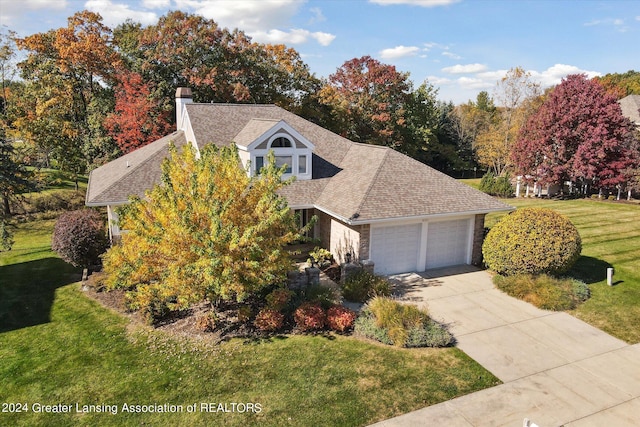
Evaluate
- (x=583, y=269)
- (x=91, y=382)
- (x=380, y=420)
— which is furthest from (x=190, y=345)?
(x=583, y=269)

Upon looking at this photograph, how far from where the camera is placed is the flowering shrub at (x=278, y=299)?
1307cm

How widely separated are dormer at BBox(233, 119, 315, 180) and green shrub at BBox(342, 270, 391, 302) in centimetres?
615

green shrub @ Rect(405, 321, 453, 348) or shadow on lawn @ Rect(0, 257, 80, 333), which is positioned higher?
green shrub @ Rect(405, 321, 453, 348)

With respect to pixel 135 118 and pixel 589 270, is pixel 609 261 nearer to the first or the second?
pixel 589 270

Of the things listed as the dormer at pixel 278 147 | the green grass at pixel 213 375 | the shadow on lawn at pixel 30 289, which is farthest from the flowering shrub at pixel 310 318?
the shadow on lawn at pixel 30 289

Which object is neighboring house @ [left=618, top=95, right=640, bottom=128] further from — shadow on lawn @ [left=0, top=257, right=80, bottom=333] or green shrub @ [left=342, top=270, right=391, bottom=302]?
shadow on lawn @ [left=0, top=257, right=80, bottom=333]

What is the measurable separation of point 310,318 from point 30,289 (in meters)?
12.0

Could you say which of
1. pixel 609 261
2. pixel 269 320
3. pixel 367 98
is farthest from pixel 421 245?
pixel 367 98

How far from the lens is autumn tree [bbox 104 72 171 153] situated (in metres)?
29.5

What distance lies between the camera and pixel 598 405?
9641 millimetres

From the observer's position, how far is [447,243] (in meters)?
18.5

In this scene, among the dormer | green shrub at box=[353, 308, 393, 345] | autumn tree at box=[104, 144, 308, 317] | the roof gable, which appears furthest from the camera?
the dormer

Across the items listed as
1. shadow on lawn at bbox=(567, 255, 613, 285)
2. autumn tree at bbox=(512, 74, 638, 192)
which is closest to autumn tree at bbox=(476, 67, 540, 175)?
autumn tree at bbox=(512, 74, 638, 192)

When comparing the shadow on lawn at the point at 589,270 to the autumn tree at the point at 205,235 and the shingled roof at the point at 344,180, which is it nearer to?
the shingled roof at the point at 344,180
